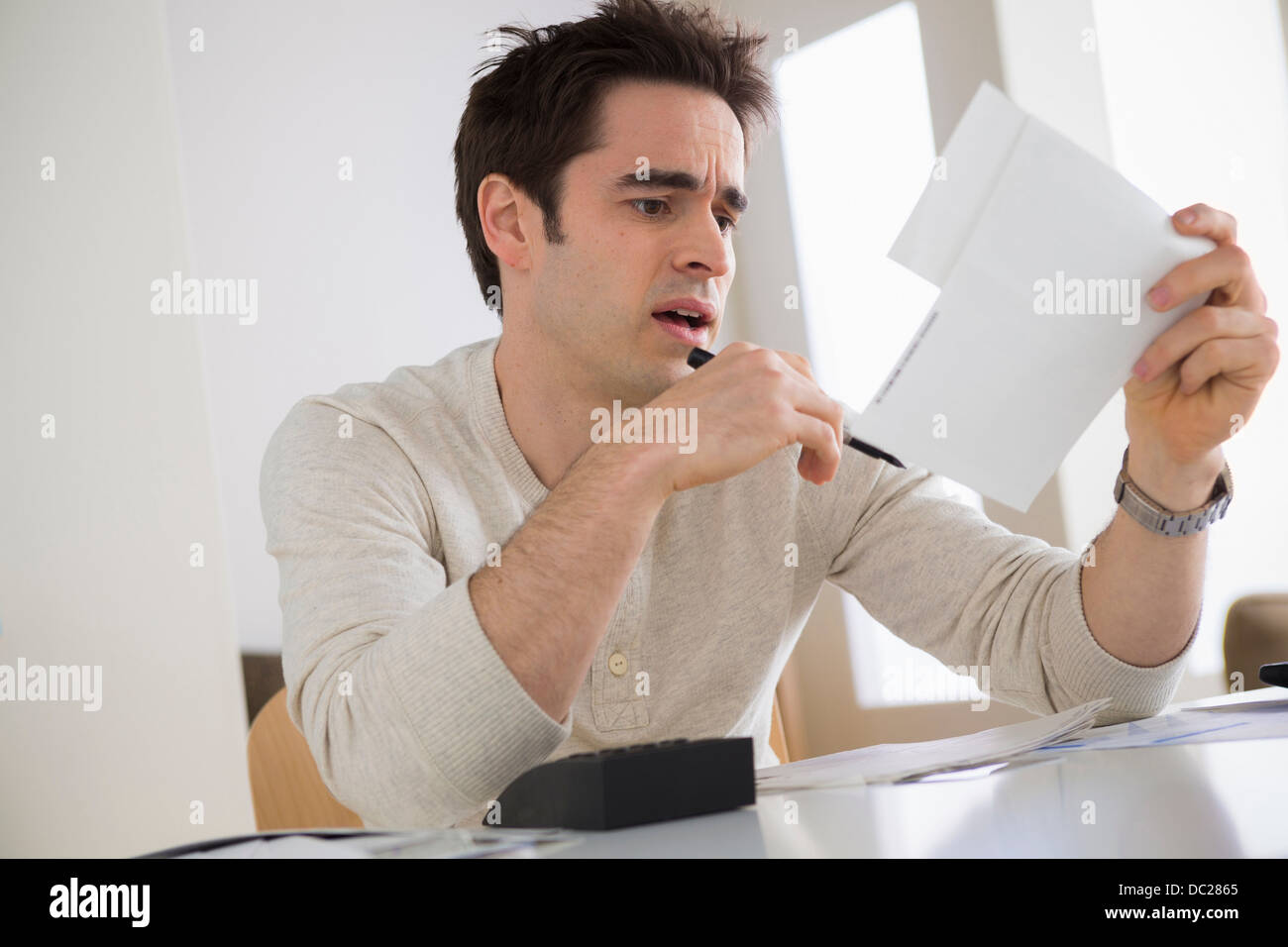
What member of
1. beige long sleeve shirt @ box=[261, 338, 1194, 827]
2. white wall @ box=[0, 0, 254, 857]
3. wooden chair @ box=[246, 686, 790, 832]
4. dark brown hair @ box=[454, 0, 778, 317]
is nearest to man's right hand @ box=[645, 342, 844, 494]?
beige long sleeve shirt @ box=[261, 338, 1194, 827]

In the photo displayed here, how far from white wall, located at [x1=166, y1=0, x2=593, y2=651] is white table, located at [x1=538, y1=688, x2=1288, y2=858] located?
5.60 ft

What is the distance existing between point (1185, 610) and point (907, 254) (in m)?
0.45

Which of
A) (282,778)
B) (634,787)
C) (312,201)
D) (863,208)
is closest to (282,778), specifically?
(282,778)

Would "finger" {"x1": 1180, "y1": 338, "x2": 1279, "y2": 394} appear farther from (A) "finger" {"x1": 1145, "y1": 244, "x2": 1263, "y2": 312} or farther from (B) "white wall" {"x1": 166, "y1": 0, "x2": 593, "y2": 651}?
(B) "white wall" {"x1": 166, "y1": 0, "x2": 593, "y2": 651}

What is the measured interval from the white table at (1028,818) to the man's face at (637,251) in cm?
72

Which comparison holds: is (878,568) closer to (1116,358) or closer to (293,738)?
(1116,358)

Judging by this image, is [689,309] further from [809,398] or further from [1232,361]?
[1232,361]

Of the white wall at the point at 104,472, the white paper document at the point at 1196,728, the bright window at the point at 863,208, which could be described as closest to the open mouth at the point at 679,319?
the white paper document at the point at 1196,728

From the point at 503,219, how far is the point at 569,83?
20cm

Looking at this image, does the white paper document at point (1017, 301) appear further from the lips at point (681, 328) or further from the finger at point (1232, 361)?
the lips at point (681, 328)

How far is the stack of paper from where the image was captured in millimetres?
663

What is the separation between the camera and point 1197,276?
0.81m

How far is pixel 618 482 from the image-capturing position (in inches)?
33.2
